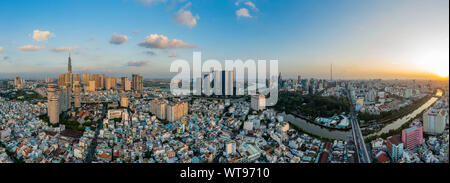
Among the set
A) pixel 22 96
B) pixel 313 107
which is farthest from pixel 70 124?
pixel 313 107

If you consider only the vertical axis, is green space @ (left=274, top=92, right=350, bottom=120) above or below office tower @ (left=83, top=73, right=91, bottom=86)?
below

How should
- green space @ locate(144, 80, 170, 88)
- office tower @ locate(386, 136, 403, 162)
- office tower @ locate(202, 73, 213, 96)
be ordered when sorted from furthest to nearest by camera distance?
1. green space @ locate(144, 80, 170, 88)
2. office tower @ locate(202, 73, 213, 96)
3. office tower @ locate(386, 136, 403, 162)

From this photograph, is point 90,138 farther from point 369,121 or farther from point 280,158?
point 369,121

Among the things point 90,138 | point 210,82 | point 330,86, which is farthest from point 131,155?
point 330,86

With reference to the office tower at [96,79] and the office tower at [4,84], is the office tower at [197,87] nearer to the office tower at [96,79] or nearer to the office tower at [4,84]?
the office tower at [96,79]

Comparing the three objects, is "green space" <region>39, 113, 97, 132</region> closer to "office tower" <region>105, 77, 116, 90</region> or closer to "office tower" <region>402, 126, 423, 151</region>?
"office tower" <region>402, 126, 423, 151</region>

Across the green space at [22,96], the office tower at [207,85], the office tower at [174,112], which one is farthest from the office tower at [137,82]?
the office tower at [174,112]

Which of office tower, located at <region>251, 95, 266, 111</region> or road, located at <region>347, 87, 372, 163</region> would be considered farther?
office tower, located at <region>251, 95, 266, 111</region>

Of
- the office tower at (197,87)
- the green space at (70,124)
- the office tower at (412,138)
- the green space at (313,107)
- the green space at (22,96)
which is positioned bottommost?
the green space at (70,124)

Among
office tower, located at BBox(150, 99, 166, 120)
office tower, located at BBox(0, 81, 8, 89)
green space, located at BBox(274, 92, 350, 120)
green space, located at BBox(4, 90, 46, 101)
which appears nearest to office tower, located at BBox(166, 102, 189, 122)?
office tower, located at BBox(150, 99, 166, 120)
